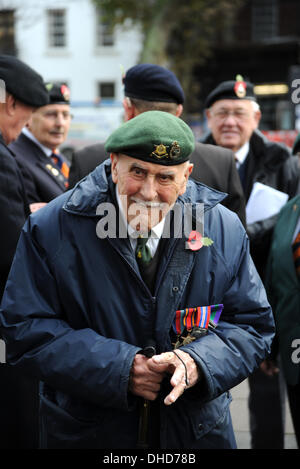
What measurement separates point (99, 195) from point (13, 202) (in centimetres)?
Answer: 87

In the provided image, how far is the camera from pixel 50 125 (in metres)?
4.28

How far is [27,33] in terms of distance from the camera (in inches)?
1136

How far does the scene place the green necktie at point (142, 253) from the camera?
2.08 metres

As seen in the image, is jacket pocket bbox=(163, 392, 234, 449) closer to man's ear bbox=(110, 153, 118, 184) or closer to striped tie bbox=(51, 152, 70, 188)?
man's ear bbox=(110, 153, 118, 184)

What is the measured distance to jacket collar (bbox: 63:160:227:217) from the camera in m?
2.06

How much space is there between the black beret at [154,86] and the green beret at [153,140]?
808mm

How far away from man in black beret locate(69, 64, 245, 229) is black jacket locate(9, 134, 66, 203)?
0.79 m

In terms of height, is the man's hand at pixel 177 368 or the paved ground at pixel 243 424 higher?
the man's hand at pixel 177 368

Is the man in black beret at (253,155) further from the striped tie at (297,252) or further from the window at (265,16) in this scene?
the window at (265,16)

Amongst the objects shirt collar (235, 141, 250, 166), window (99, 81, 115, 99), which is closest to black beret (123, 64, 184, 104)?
shirt collar (235, 141, 250, 166)

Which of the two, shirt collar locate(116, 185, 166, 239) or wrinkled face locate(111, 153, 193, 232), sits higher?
wrinkled face locate(111, 153, 193, 232)

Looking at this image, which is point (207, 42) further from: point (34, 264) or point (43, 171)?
point (34, 264)

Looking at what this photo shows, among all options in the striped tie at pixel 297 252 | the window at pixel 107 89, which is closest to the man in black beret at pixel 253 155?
the striped tie at pixel 297 252

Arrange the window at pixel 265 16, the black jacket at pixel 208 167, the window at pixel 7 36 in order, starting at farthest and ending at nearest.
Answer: the window at pixel 265 16, the window at pixel 7 36, the black jacket at pixel 208 167
